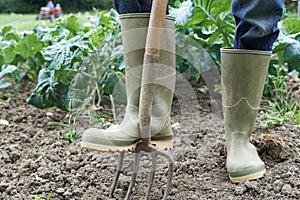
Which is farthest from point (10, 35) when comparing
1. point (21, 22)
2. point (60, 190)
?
point (21, 22)

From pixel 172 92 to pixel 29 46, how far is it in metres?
1.48

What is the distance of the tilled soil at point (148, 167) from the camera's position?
5.50 ft

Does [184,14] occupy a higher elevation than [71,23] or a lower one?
higher

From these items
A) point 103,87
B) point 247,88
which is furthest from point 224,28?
point 247,88

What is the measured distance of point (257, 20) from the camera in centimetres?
167

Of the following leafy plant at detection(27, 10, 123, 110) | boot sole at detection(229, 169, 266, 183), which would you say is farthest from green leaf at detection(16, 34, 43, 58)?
boot sole at detection(229, 169, 266, 183)

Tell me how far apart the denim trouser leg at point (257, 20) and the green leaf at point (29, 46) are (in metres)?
1.55

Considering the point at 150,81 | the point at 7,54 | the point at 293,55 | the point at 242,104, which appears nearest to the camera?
the point at 150,81

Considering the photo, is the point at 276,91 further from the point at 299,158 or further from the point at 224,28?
the point at 299,158

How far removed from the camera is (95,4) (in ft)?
46.5

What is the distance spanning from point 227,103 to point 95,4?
504 inches

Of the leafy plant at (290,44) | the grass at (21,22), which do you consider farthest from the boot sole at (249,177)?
the grass at (21,22)

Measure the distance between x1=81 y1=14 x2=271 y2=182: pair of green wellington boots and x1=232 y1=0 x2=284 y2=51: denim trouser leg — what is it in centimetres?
4

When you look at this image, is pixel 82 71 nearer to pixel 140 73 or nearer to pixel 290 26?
pixel 140 73
